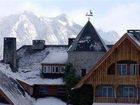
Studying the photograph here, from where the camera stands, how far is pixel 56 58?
269ft

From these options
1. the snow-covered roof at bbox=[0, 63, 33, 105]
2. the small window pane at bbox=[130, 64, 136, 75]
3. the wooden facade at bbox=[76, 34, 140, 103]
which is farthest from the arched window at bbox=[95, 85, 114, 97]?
the snow-covered roof at bbox=[0, 63, 33, 105]

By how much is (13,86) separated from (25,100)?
2206mm

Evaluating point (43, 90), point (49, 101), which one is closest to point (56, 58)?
point (43, 90)

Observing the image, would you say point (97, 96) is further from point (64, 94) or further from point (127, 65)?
point (64, 94)

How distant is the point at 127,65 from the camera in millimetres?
68625

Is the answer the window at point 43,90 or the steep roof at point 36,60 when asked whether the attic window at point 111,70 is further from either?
the window at point 43,90

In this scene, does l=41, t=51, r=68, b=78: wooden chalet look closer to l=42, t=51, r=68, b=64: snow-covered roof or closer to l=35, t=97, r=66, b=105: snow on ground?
l=42, t=51, r=68, b=64: snow-covered roof

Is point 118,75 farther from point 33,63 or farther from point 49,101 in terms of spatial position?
point 33,63

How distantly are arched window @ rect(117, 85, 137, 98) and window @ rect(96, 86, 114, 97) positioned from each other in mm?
855

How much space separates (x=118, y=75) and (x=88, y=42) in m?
11.7

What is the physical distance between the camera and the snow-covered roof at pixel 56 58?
80812mm

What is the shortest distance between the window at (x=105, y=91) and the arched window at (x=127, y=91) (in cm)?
85

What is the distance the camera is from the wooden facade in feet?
223

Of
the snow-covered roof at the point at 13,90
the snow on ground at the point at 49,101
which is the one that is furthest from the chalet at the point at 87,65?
the snow-covered roof at the point at 13,90
